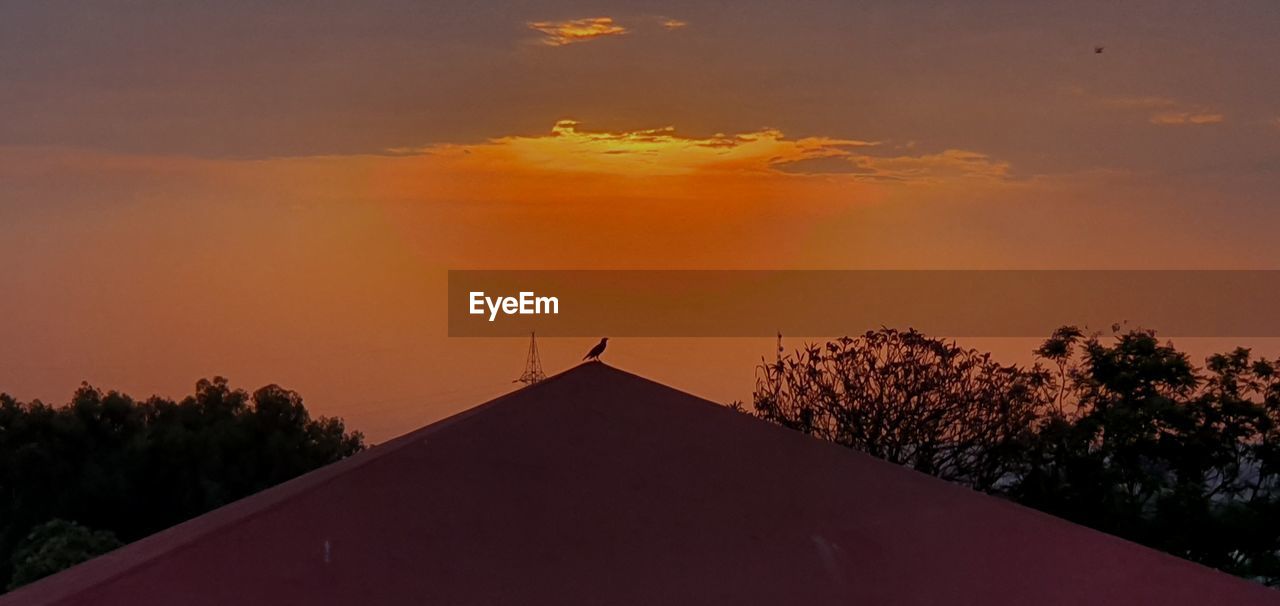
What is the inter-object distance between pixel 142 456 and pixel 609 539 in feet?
78.6

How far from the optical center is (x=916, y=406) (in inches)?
688

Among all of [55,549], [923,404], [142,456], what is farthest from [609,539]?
[142,456]

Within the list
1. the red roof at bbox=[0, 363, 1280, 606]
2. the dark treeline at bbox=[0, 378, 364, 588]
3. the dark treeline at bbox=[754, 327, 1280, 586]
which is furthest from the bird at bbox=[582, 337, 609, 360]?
the dark treeline at bbox=[0, 378, 364, 588]

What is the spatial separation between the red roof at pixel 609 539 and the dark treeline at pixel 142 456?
2218 centimetres

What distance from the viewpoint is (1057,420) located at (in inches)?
703

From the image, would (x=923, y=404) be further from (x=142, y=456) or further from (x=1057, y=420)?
(x=142, y=456)

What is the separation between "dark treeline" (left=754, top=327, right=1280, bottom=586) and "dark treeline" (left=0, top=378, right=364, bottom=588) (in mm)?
12987

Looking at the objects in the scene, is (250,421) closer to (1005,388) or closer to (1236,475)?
(1005,388)

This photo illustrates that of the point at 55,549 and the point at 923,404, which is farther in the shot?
the point at 55,549

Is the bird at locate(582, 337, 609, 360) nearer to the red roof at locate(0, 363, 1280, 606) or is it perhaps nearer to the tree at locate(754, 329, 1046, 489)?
the tree at locate(754, 329, 1046, 489)

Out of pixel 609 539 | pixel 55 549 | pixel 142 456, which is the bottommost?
pixel 55 549

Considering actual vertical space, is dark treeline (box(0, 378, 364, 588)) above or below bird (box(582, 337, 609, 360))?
below

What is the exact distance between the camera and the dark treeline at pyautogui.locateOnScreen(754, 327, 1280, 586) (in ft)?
57.3

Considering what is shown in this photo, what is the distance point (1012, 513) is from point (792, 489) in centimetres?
91
